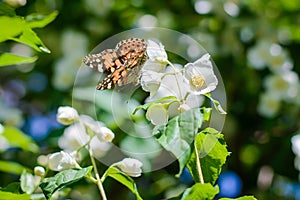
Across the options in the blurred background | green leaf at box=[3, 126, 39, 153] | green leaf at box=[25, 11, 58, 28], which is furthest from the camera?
the blurred background

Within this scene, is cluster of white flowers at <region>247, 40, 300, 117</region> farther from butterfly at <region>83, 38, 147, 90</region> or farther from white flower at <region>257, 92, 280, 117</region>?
butterfly at <region>83, 38, 147, 90</region>

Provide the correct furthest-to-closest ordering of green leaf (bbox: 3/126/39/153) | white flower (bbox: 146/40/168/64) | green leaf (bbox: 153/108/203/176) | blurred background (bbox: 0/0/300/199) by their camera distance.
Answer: blurred background (bbox: 0/0/300/199) → green leaf (bbox: 3/126/39/153) → white flower (bbox: 146/40/168/64) → green leaf (bbox: 153/108/203/176)

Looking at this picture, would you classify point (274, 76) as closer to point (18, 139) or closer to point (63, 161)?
point (18, 139)

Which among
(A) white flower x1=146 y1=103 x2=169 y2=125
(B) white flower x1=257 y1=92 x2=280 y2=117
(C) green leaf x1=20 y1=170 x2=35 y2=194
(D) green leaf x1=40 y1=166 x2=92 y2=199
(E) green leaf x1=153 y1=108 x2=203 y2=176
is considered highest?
(E) green leaf x1=153 y1=108 x2=203 y2=176

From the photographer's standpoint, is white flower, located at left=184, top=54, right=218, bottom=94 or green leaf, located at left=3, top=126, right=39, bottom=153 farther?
green leaf, located at left=3, top=126, right=39, bottom=153

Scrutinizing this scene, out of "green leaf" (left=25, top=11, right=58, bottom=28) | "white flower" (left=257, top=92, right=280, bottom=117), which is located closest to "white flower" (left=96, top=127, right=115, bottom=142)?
"green leaf" (left=25, top=11, right=58, bottom=28)
